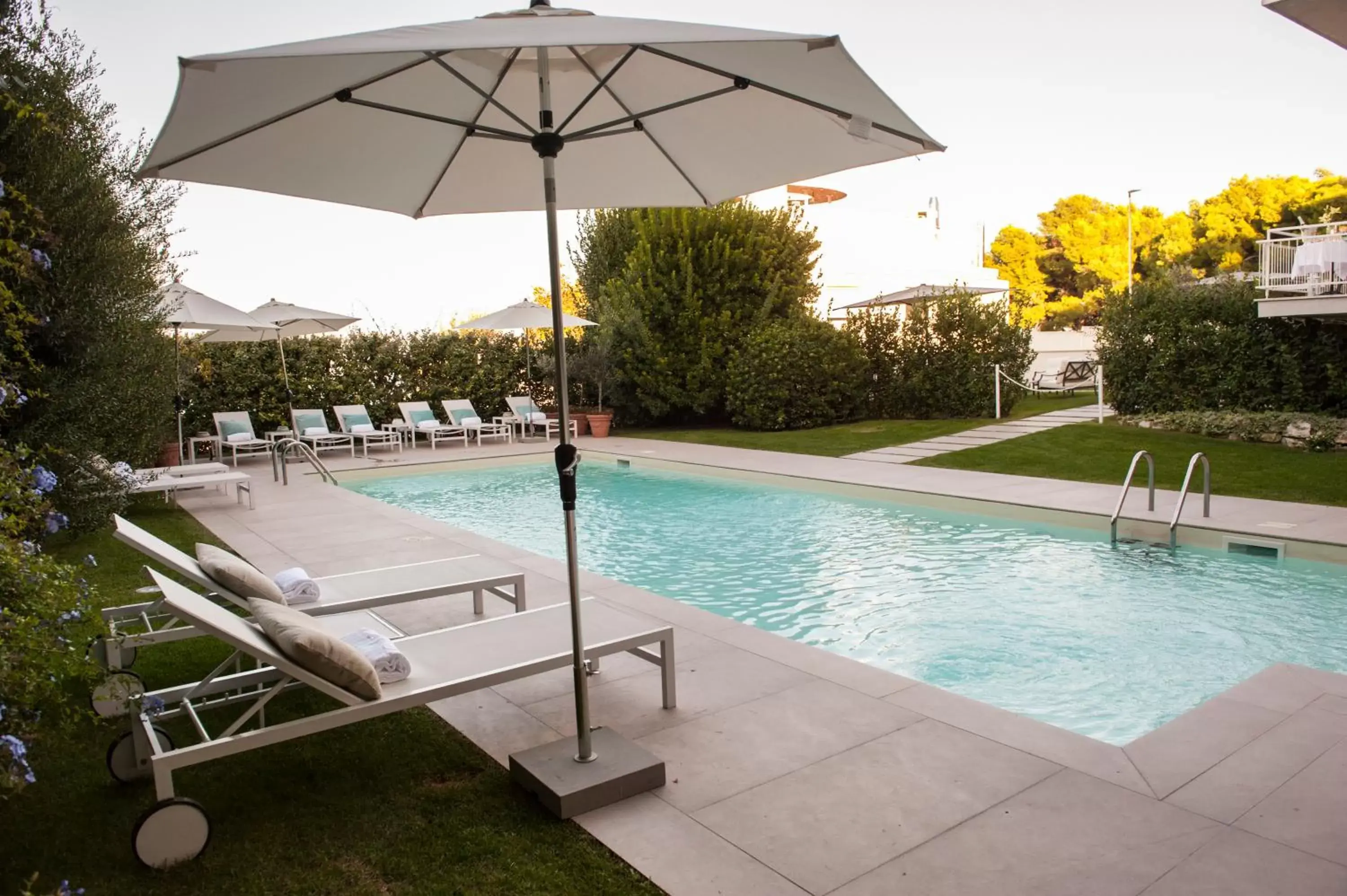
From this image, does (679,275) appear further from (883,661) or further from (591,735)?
(591,735)

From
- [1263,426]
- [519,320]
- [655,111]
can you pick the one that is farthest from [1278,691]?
[519,320]

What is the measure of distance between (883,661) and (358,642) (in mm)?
3128

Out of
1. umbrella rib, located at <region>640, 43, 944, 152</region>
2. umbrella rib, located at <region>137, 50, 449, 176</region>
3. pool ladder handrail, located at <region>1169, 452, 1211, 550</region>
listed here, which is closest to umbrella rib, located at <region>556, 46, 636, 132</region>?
umbrella rib, located at <region>640, 43, 944, 152</region>

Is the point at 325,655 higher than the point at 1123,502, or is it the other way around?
the point at 325,655

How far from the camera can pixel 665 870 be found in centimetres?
263

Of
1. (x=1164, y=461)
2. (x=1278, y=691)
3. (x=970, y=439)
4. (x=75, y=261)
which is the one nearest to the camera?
(x=1278, y=691)

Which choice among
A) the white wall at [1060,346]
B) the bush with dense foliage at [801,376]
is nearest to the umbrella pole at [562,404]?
the bush with dense foliage at [801,376]

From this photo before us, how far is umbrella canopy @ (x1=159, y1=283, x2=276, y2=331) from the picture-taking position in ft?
36.5

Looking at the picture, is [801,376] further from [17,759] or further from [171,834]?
[17,759]

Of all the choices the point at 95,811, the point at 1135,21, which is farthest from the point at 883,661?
the point at 1135,21

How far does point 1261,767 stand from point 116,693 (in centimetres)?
409

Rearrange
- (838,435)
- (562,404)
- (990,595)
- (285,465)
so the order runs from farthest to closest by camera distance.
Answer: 1. (838,435)
2. (285,465)
3. (990,595)
4. (562,404)

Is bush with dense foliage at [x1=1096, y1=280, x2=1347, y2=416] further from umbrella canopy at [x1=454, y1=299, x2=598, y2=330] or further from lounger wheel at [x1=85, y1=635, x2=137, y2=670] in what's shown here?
lounger wheel at [x1=85, y1=635, x2=137, y2=670]

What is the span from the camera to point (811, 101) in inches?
119
